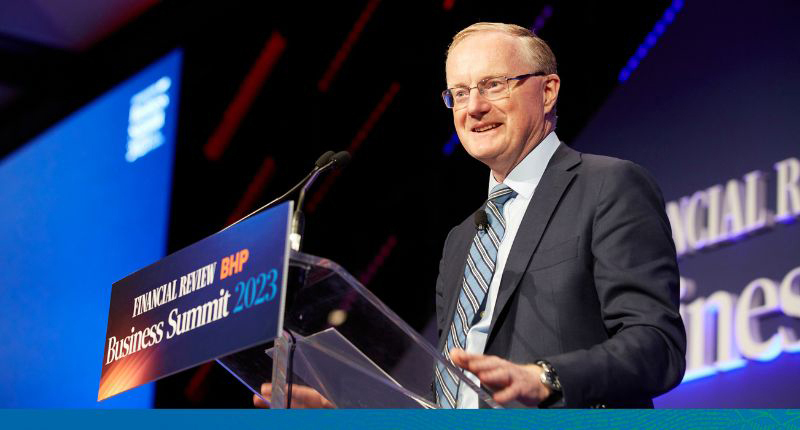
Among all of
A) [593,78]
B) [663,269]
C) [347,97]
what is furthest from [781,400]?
[347,97]

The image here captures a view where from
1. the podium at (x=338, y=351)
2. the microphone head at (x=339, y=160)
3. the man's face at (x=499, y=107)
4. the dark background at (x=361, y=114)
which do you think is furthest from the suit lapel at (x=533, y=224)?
the dark background at (x=361, y=114)

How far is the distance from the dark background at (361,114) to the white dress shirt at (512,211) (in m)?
1.63

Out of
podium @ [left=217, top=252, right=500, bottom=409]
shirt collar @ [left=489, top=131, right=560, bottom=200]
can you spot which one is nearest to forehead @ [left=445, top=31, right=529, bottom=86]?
shirt collar @ [left=489, top=131, right=560, bottom=200]

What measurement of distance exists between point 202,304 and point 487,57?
3.00 ft

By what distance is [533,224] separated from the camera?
1.73 m

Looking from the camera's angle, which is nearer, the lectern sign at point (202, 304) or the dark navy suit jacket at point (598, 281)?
the lectern sign at point (202, 304)

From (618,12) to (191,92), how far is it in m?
1.98

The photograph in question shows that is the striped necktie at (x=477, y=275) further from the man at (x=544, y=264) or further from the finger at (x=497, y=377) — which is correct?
the finger at (x=497, y=377)

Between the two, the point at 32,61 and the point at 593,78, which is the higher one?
the point at 32,61

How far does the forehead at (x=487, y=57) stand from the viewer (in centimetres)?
194

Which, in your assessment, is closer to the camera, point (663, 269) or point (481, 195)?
point (663, 269)

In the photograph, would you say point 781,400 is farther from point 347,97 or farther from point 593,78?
point 347,97

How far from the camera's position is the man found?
1.39 meters

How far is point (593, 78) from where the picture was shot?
3.62 metres
